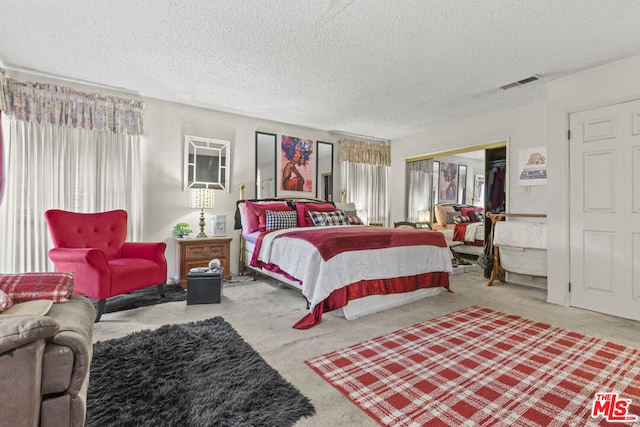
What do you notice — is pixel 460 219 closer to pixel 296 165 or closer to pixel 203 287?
pixel 296 165

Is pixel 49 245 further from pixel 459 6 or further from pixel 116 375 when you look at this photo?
pixel 459 6

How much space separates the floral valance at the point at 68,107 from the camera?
3234 mm

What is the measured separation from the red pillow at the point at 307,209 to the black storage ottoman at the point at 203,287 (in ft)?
5.05

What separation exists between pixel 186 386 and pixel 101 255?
1644mm

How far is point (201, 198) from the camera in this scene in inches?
164

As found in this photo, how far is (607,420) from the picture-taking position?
4.75 feet

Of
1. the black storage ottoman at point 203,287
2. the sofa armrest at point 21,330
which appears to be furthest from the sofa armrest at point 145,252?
the sofa armrest at point 21,330

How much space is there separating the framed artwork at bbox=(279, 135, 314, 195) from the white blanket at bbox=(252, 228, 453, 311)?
1746 millimetres

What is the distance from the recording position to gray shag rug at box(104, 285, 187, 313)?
9.87 feet

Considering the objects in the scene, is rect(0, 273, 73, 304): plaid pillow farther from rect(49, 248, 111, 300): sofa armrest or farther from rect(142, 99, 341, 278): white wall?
rect(142, 99, 341, 278): white wall

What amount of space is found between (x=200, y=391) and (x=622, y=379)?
2451 mm

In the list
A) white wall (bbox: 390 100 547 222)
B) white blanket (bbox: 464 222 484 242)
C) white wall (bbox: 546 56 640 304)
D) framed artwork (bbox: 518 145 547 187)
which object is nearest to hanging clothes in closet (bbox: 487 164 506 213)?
white wall (bbox: 390 100 547 222)

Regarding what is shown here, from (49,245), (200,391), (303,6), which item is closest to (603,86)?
(303,6)

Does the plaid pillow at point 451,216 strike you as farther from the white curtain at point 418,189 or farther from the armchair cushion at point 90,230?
the armchair cushion at point 90,230
